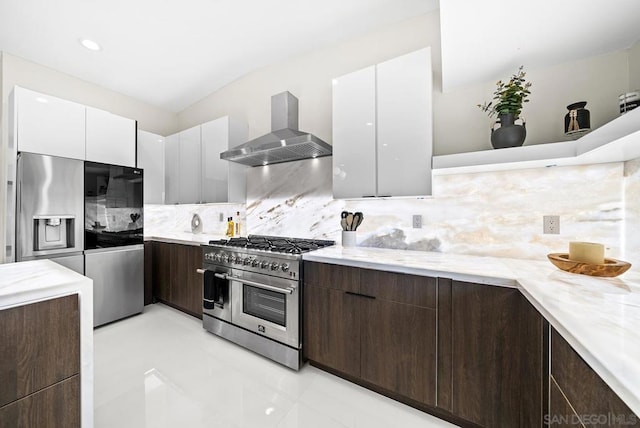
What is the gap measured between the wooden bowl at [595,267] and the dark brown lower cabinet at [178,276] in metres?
2.90

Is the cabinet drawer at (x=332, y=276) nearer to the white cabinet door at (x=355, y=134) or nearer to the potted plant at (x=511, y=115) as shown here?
the white cabinet door at (x=355, y=134)

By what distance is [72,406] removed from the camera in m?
1.10

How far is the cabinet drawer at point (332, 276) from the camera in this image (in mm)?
1699

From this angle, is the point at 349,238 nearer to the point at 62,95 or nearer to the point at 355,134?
the point at 355,134

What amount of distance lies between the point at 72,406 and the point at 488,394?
196 cm

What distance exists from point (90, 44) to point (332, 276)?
325cm

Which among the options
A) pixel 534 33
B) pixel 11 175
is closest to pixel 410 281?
pixel 534 33

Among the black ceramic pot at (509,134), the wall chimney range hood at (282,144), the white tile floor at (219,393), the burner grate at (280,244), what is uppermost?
the wall chimney range hood at (282,144)

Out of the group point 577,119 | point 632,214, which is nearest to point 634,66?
point 577,119

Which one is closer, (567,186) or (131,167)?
(567,186)

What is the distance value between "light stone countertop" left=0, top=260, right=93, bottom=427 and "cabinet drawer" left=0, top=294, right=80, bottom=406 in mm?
20

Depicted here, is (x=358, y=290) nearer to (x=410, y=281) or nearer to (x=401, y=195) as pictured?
(x=410, y=281)

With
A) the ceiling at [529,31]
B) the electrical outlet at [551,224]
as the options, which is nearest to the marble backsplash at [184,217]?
the ceiling at [529,31]

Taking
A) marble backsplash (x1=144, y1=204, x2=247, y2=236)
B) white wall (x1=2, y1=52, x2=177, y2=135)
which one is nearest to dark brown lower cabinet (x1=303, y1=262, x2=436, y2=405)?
marble backsplash (x1=144, y1=204, x2=247, y2=236)
